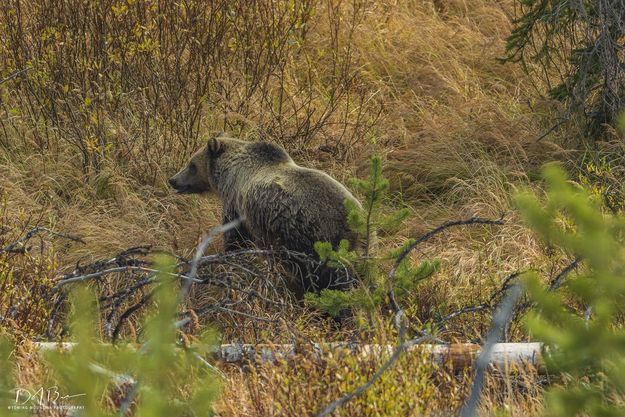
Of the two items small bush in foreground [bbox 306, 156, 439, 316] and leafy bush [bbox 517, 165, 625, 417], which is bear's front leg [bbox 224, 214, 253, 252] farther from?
leafy bush [bbox 517, 165, 625, 417]

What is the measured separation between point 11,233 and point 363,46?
4.79 metres

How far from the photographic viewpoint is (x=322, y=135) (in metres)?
9.10

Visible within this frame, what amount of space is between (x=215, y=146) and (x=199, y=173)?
278mm

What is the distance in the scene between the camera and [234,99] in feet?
30.5

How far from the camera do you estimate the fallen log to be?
4254 millimetres

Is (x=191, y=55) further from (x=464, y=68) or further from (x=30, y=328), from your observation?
(x=30, y=328)

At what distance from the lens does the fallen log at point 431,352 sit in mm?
4254

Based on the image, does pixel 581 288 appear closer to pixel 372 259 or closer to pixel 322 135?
pixel 372 259

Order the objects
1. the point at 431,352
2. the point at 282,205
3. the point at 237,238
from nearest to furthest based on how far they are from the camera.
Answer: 1. the point at 431,352
2. the point at 282,205
3. the point at 237,238

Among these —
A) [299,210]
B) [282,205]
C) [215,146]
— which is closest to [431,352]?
[299,210]

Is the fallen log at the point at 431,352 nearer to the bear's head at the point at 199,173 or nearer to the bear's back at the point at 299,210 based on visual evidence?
the bear's back at the point at 299,210

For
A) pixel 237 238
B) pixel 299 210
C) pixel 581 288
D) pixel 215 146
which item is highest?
pixel 581 288

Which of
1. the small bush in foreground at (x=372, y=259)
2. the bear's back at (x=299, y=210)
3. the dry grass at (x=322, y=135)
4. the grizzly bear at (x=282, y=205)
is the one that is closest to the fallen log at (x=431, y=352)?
the small bush in foreground at (x=372, y=259)

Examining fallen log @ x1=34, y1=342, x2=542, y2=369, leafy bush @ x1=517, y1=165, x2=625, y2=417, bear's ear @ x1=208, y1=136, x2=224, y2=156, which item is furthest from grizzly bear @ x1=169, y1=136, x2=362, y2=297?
leafy bush @ x1=517, y1=165, x2=625, y2=417
